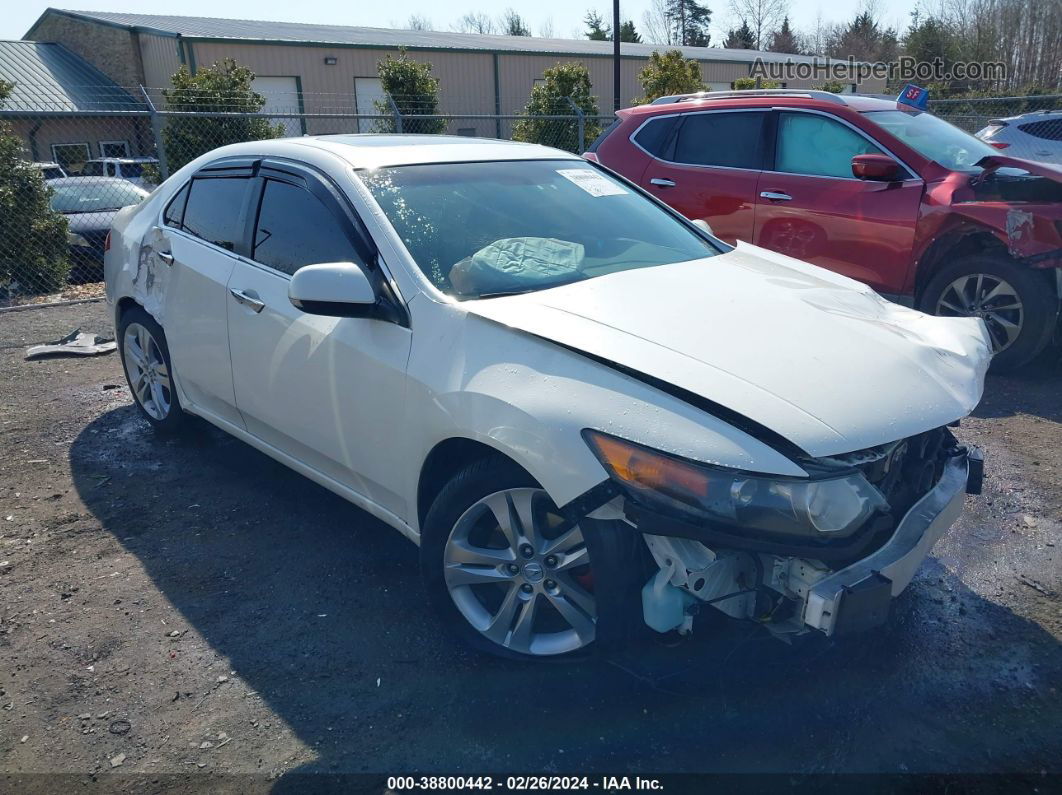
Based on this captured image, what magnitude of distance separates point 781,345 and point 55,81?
30319 millimetres

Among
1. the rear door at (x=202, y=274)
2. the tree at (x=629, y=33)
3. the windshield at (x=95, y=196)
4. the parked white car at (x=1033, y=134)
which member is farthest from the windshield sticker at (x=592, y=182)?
the tree at (x=629, y=33)

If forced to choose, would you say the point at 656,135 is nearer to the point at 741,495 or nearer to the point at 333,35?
the point at 741,495

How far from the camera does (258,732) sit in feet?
8.70

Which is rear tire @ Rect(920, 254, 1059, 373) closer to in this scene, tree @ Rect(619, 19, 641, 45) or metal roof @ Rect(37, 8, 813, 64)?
metal roof @ Rect(37, 8, 813, 64)

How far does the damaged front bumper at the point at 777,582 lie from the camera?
2238 mm

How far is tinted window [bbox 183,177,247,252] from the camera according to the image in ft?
13.2

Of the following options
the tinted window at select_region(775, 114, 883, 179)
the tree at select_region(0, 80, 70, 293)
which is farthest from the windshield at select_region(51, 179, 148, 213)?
the tinted window at select_region(775, 114, 883, 179)

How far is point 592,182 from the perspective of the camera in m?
4.06

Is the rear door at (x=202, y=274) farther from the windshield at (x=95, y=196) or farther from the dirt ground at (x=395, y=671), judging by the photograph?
the windshield at (x=95, y=196)

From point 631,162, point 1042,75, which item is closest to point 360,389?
point 631,162

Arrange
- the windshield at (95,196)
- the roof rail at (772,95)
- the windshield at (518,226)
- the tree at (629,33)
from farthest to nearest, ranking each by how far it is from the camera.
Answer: the tree at (629,33)
the windshield at (95,196)
the roof rail at (772,95)
the windshield at (518,226)

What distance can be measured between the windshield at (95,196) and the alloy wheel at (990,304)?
1104 cm

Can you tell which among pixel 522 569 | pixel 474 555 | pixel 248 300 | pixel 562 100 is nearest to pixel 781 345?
pixel 522 569

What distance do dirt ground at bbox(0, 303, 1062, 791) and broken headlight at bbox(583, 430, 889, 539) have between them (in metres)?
0.39
